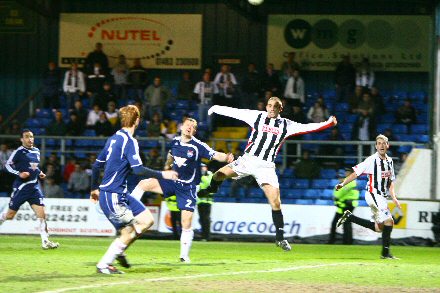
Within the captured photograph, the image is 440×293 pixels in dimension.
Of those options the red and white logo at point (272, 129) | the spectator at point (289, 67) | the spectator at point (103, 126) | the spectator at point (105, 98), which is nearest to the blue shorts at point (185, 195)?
the red and white logo at point (272, 129)

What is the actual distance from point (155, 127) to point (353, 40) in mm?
8680

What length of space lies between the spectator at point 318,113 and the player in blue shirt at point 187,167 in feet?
39.4

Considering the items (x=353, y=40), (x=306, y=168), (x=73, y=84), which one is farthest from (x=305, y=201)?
(x=73, y=84)

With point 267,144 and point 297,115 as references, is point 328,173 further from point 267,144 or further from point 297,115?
point 267,144

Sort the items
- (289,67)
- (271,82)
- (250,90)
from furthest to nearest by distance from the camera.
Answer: (289,67), (250,90), (271,82)

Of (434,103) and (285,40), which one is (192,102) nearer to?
(285,40)

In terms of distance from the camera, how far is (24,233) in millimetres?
23641

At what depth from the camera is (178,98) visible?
97.6 ft

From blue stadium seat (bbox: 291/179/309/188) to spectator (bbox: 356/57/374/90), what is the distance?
4681mm

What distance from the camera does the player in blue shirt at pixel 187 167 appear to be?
14.2 metres

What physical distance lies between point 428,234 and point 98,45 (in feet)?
42.5

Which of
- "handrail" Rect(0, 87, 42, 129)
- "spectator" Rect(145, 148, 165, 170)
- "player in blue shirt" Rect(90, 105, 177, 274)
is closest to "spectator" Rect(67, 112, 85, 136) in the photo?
"spectator" Rect(145, 148, 165, 170)

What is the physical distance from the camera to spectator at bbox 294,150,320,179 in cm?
2550

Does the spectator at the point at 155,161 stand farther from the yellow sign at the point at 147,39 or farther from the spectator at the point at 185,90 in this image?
the yellow sign at the point at 147,39
